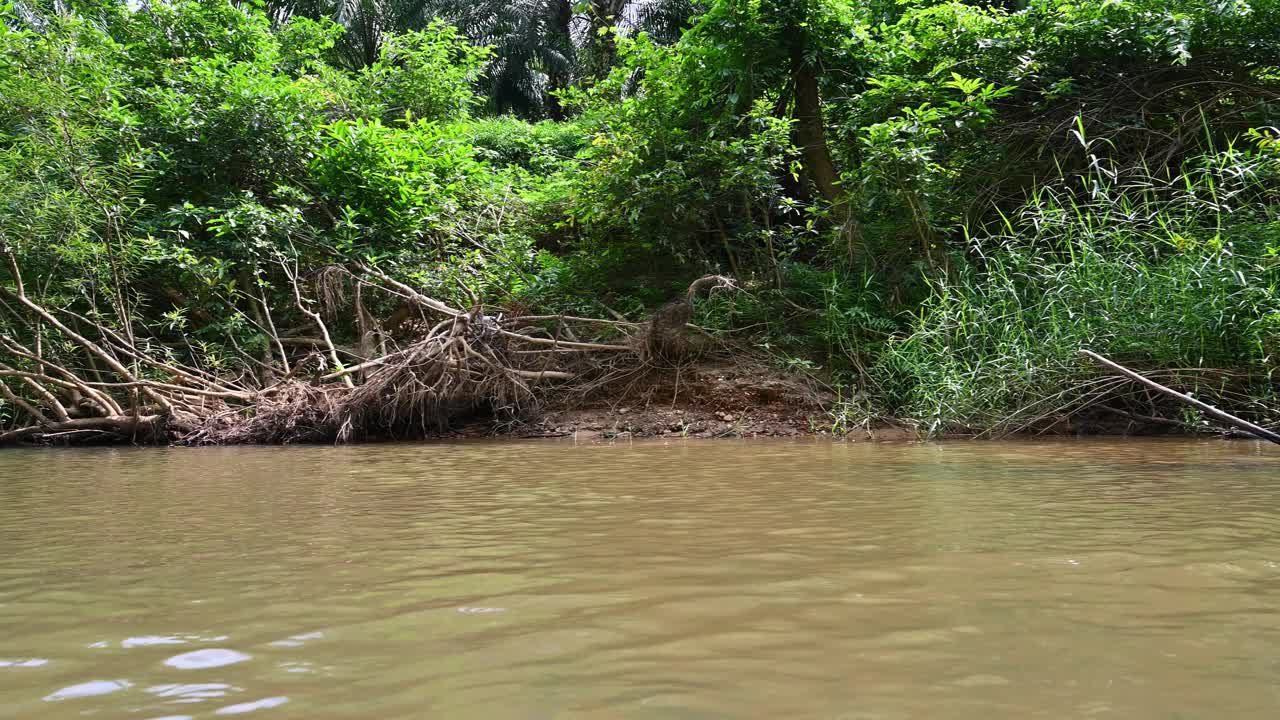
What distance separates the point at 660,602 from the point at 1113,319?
5.52 m

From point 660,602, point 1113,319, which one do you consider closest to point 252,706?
point 660,602

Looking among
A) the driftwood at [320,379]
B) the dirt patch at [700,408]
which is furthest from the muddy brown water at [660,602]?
the driftwood at [320,379]

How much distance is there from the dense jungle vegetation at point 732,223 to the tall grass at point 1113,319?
29 millimetres

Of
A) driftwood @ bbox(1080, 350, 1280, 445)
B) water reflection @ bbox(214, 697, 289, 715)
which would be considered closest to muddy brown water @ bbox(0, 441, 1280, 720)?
water reflection @ bbox(214, 697, 289, 715)

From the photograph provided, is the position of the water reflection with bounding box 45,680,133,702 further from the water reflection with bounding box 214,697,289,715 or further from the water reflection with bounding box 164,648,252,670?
the water reflection with bounding box 214,697,289,715

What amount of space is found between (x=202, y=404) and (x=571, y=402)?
3.47m

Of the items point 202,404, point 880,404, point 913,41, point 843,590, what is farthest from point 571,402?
point 843,590

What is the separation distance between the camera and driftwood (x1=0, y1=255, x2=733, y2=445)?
7.46 metres

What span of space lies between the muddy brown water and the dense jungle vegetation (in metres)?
2.96

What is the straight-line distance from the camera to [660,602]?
63.9 inches

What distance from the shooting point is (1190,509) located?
2578mm

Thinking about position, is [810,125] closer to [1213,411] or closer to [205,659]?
[1213,411]

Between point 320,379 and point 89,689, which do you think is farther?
point 320,379

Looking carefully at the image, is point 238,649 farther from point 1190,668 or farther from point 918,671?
point 1190,668
